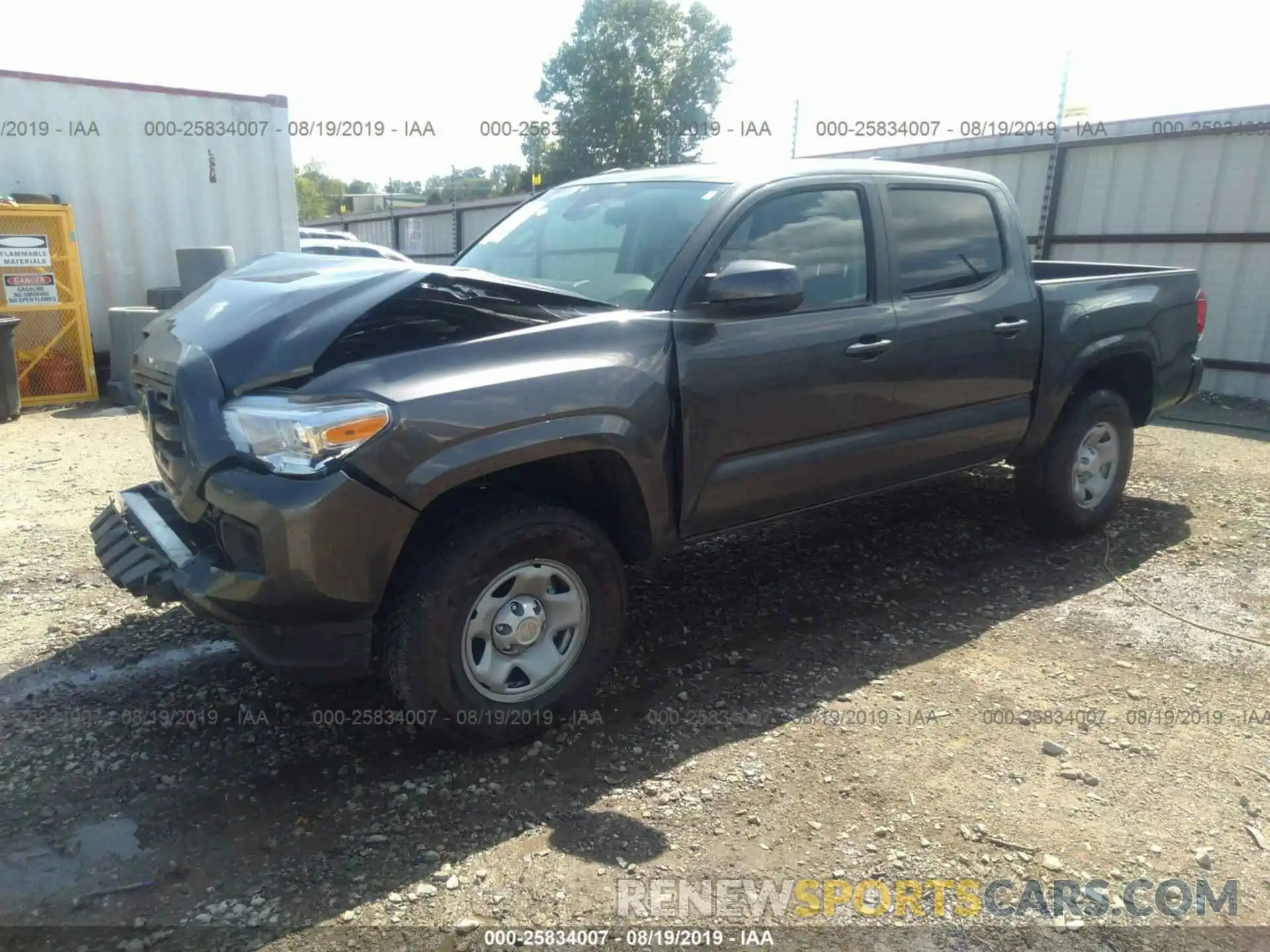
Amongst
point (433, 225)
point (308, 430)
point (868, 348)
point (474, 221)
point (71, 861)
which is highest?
point (474, 221)

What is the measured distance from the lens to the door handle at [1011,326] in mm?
4344

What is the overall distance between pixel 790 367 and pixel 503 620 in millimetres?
1452

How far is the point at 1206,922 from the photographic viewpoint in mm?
2408

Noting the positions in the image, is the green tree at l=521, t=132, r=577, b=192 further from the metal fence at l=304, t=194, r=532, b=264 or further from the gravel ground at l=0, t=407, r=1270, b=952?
the gravel ground at l=0, t=407, r=1270, b=952

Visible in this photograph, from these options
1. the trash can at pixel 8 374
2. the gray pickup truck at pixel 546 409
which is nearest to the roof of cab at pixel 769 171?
the gray pickup truck at pixel 546 409

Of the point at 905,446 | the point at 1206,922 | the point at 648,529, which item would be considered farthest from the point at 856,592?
the point at 1206,922

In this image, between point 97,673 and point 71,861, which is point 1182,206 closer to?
point 97,673

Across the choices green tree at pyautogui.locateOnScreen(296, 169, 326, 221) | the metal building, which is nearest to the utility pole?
the metal building

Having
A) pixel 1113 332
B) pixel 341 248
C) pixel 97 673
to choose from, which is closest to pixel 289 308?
pixel 97 673

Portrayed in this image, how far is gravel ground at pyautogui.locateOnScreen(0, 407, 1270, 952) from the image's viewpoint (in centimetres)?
242

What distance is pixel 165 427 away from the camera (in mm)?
3010

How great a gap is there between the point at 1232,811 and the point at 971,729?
0.79 metres

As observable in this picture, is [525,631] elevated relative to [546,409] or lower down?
lower down

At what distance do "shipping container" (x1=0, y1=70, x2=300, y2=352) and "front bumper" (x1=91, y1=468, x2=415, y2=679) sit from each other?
26.9 feet
